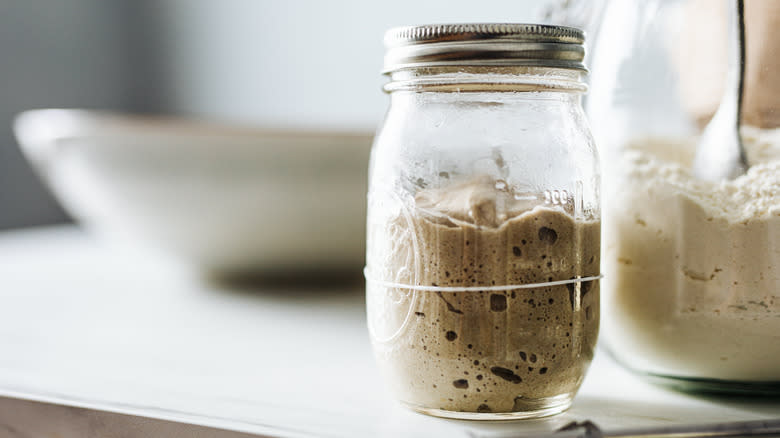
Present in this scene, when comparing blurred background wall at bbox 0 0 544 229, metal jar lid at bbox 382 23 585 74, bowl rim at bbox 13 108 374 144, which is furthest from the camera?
blurred background wall at bbox 0 0 544 229

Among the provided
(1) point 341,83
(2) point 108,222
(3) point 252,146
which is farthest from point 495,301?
(1) point 341,83

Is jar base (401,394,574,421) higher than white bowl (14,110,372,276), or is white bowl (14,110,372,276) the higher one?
white bowl (14,110,372,276)

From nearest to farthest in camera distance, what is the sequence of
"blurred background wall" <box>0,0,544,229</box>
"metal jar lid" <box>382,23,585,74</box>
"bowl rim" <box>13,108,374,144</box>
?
"metal jar lid" <box>382,23,585,74</box> < "bowl rim" <box>13,108,374,144</box> < "blurred background wall" <box>0,0,544,229</box>

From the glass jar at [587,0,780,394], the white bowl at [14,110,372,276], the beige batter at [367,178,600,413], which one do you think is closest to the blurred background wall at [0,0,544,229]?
the white bowl at [14,110,372,276]

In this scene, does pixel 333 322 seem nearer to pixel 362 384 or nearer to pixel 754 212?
pixel 362 384

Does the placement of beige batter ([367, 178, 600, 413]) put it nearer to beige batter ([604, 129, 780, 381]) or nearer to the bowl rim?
beige batter ([604, 129, 780, 381])

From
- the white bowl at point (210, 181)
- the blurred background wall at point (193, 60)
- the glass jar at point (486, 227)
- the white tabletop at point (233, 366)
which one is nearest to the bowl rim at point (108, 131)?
the white bowl at point (210, 181)

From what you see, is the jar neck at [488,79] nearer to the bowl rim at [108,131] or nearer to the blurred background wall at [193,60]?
the bowl rim at [108,131]

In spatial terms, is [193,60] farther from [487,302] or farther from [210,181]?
[487,302]

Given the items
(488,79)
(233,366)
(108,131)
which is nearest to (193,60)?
(108,131)
